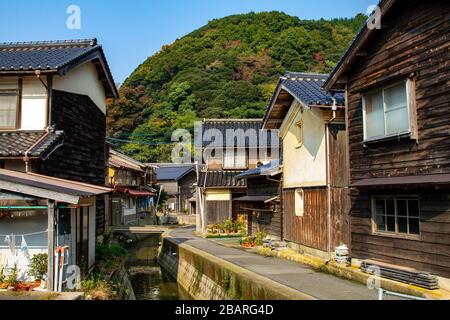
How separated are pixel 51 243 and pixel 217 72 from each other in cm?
7602

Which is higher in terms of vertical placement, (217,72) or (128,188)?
(217,72)

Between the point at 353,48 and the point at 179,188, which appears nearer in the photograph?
the point at 353,48

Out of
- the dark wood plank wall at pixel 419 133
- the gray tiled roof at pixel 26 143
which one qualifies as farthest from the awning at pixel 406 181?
the gray tiled roof at pixel 26 143

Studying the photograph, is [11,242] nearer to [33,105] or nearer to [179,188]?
[33,105]

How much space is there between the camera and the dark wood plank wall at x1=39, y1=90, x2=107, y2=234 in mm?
12688

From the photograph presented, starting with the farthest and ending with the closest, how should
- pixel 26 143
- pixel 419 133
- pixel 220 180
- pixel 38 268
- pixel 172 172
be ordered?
pixel 172 172
pixel 220 180
pixel 26 143
pixel 38 268
pixel 419 133

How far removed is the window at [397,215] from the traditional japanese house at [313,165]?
7.69ft

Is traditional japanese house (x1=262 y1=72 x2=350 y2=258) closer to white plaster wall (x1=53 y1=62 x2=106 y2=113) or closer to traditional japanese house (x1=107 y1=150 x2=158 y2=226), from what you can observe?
white plaster wall (x1=53 y1=62 x2=106 y2=113)

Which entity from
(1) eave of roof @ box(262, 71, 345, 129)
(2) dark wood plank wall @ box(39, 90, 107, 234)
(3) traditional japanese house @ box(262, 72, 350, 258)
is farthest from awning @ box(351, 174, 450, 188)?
(2) dark wood plank wall @ box(39, 90, 107, 234)

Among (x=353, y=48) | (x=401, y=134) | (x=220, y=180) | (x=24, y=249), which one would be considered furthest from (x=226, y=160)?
(x=401, y=134)

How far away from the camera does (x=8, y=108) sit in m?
12.5

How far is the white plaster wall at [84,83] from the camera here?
13406 millimetres

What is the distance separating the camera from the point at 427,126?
371 inches

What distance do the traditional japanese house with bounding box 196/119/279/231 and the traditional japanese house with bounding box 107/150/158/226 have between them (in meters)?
7.15
